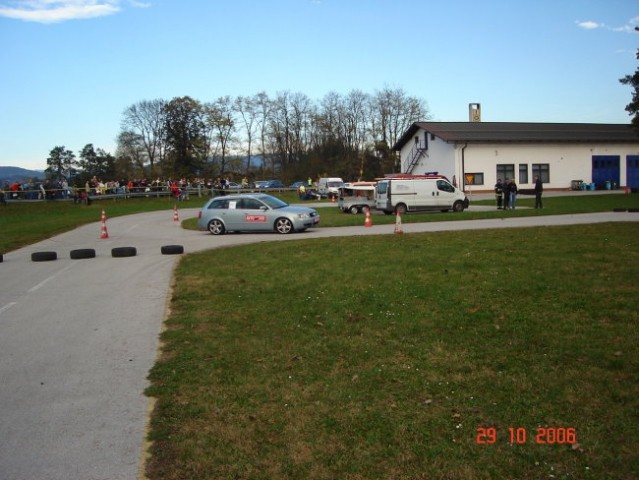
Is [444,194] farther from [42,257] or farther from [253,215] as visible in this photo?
[42,257]

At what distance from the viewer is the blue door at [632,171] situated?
5494 centimetres

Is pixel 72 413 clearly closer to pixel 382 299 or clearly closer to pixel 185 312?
pixel 185 312

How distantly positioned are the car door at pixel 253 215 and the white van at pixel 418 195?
8.63 m

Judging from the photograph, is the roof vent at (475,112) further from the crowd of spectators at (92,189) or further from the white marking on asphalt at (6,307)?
the white marking on asphalt at (6,307)

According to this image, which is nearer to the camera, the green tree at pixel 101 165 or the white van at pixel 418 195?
the white van at pixel 418 195

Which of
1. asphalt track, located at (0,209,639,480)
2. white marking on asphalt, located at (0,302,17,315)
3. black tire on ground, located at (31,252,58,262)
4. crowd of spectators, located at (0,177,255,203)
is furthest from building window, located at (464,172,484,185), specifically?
white marking on asphalt, located at (0,302,17,315)

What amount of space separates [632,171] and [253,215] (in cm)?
4562

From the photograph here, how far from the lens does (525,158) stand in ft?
171

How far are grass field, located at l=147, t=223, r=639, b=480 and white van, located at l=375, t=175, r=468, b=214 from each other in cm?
1879

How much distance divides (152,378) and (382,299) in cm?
383

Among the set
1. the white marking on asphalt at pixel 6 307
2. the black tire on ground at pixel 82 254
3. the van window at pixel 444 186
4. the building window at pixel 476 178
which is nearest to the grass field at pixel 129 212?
the van window at pixel 444 186

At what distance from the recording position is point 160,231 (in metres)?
26.0

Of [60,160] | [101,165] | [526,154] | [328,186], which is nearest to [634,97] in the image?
[526,154]

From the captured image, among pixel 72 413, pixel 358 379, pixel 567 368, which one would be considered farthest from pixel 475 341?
pixel 72 413
